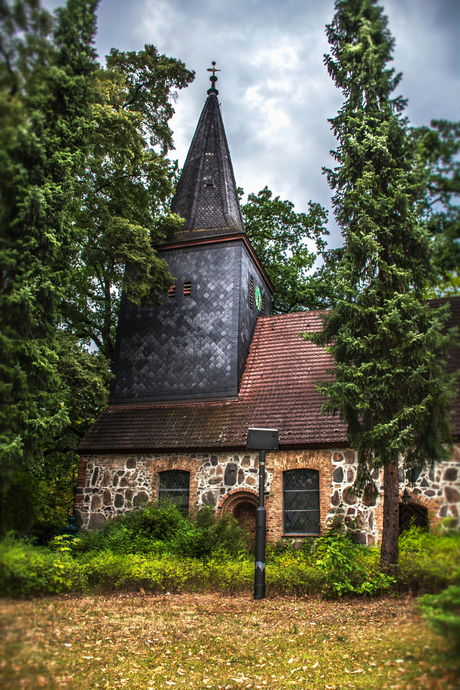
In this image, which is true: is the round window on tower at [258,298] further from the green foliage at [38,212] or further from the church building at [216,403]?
the green foliage at [38,212]

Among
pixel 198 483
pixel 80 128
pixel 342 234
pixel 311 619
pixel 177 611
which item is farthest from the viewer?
pixel 198 483

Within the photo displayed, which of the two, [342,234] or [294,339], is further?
[294,339]

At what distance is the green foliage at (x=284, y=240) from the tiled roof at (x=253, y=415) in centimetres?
558

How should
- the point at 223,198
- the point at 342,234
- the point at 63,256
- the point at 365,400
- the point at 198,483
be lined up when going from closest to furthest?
the point at 63,256 → the point at 365,400 → the point at 342,234 → the point at 198,483 → the point at 223,198

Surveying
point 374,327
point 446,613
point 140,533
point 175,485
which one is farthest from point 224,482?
point 446,613

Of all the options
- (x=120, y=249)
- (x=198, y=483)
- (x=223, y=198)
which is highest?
(x=223, y=198)

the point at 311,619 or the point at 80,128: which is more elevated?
the point at 80,128

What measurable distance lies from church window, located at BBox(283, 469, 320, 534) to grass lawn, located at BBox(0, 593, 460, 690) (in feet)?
12.5

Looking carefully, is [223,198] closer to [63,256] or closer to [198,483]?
[198,483]

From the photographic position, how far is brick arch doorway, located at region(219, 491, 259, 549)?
11820 millimetres

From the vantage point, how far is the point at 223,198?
16641 millimetres

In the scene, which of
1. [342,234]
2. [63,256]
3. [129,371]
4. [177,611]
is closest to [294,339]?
[129,371]

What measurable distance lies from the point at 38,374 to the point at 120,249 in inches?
336

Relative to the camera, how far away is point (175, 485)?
12.6 metres
